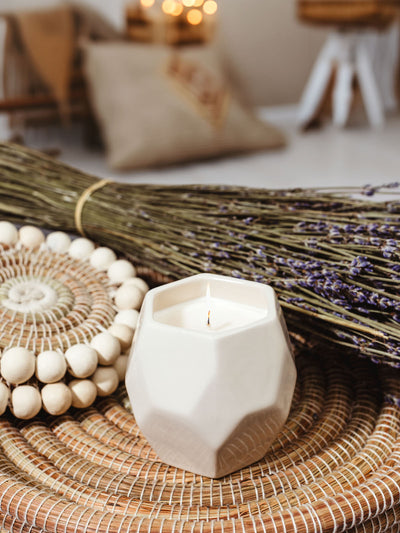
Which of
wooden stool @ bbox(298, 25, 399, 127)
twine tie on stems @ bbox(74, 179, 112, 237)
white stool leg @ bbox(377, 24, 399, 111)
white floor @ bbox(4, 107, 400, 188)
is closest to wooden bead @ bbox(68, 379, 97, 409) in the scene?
twine tie on stems @ bbox(74, 179, 112, 237)

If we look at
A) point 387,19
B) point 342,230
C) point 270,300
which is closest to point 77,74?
point 387,19

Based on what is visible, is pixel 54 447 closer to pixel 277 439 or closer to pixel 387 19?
pixel 277 439

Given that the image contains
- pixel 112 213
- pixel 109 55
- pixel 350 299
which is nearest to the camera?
pixel 350 299

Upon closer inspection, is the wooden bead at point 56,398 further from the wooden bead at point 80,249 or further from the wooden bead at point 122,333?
the wooden bead at point 80,249

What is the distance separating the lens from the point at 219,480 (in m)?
0.48

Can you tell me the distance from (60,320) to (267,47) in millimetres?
2923

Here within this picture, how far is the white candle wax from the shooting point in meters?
0.46

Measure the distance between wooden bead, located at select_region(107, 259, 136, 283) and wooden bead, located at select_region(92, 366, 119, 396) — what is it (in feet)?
0.40

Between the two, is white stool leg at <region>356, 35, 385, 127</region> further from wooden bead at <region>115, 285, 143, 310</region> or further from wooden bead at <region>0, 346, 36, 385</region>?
wooden bead at <region>0, 346, 36, 385</region>

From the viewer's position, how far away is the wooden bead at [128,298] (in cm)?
62

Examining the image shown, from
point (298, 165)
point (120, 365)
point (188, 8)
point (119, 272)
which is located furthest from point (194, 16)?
point (120, 365)

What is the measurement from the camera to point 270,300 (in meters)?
0.44

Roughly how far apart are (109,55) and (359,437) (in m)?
1.70

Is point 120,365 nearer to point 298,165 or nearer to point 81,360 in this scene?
point 81,360
